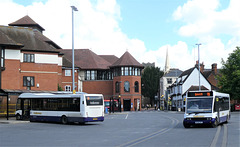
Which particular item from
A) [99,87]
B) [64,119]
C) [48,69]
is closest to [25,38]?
[48,69]

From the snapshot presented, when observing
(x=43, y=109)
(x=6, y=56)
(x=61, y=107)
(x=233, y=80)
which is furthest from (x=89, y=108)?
(x=233, y=80)

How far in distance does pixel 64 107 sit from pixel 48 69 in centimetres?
2681

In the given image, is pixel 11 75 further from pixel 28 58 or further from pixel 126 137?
pixel 126 137

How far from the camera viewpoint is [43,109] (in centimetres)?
3419

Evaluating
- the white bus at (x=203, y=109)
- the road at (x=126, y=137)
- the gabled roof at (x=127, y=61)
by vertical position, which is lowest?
the road at (x=126, y=137)

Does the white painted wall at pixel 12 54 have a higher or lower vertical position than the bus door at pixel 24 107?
higher

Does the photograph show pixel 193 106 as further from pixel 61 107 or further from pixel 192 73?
pixel 192 73

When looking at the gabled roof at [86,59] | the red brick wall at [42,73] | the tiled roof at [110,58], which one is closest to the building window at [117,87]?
the gabled roof at [86,59]

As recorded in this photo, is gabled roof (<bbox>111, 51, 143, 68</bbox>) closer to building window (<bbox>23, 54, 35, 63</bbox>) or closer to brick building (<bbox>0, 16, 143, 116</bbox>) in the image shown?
brick building (<bbox>0, 16, 143, 116</bbox>)

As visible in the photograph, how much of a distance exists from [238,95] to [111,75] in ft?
116

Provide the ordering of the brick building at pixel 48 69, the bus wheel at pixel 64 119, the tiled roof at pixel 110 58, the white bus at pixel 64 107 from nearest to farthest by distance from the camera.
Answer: the white bus at pixel 64 107 < the bus wheel at pixel 64 119 < the brick building at pixel 48 69 < the tiled roof at pixel 110 58

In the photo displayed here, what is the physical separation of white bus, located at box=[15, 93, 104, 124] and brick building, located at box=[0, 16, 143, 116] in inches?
124

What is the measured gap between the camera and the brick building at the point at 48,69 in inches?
1914

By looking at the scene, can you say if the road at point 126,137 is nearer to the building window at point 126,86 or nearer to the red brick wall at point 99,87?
the building window at point 126,86
